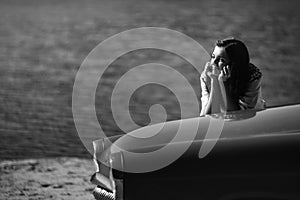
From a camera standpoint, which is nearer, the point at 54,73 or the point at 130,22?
the point at 54,73

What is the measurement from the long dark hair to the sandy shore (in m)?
1.93

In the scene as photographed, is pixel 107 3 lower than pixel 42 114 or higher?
higher

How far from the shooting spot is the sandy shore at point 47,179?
663cm

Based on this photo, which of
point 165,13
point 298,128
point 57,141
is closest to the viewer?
point 298,128

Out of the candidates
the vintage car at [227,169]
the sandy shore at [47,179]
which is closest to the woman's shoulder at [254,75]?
the vintage car at [227,169]

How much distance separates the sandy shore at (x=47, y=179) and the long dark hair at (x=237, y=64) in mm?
1928

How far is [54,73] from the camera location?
14.5 metres

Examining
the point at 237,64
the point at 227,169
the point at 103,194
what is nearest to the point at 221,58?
the point at 237,64

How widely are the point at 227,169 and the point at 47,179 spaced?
12.0ft

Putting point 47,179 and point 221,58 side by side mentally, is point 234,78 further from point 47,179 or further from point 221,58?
point 47,179

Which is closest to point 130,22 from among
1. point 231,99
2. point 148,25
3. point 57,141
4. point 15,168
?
point 148,25

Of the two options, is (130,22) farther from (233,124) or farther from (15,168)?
(233,124)

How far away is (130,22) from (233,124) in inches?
667

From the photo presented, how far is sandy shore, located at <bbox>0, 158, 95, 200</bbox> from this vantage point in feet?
21.7
